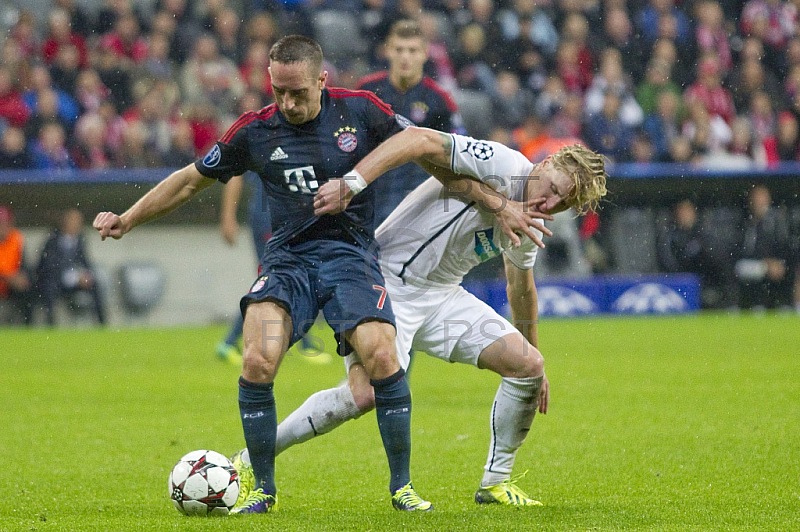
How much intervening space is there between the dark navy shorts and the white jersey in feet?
0.90

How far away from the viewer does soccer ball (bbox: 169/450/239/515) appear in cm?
416

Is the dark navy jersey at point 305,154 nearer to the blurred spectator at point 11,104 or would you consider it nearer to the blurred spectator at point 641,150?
the blurred spectator at point 11,104

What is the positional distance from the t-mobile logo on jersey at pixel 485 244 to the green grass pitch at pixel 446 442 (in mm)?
1040

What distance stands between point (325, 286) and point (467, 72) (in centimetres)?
1123

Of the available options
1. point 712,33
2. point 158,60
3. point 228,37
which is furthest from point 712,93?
point 158,60

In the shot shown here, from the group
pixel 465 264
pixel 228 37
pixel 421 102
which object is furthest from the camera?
pixel 228 37

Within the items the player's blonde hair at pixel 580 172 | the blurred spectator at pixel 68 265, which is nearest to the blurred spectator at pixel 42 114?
the blurred spectator at pixel 68 265

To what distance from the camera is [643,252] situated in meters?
14.3

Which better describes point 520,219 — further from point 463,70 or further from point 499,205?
point 463,70

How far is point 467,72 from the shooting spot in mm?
15234

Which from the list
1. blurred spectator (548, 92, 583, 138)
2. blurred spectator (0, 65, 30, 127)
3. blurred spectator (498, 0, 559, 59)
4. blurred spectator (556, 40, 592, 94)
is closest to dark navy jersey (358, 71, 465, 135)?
blurred spectator (0, 65, 30, 127)

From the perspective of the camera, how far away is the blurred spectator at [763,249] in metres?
Answer: 14.3

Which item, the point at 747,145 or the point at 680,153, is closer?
the point at 680,153

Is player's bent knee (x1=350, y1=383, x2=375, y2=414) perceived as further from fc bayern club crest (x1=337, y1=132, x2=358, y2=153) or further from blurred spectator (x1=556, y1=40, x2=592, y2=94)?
blurred spectator (x1=556, y1=40, x2=592, y2=94)
